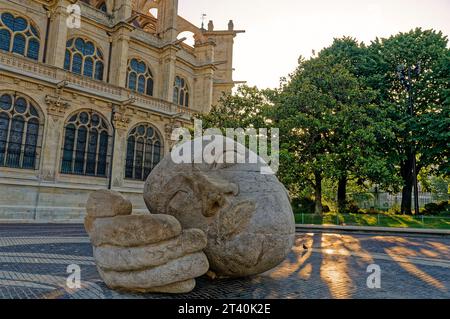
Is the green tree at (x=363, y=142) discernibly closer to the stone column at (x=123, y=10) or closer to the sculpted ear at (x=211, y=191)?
the sculpted ear at (x=211, y=191)

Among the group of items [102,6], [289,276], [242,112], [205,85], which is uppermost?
[102,6]

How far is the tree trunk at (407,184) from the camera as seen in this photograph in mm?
26922

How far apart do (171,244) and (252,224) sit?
1.42 metres

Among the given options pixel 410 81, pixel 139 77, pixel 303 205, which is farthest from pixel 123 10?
pixel 410 81

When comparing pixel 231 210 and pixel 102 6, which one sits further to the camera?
pixel 102 6

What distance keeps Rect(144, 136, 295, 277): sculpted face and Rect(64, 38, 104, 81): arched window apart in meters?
23.4

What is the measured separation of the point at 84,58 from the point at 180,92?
10424mm

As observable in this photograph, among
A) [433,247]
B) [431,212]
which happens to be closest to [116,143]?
[433,247]

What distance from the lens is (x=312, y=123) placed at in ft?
65.4

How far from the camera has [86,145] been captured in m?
24.0

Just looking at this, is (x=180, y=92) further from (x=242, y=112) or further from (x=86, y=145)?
(x=242, y=112)

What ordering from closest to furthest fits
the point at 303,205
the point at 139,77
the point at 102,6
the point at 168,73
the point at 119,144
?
the point at 119,144 → the point at 303,205 → the point at 139,77 → the point at 168,73 → the point at 102,6

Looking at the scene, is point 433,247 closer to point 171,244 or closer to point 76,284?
point 171,244

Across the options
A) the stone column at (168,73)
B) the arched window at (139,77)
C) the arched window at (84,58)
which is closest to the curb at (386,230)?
the stone column at (168,73)
